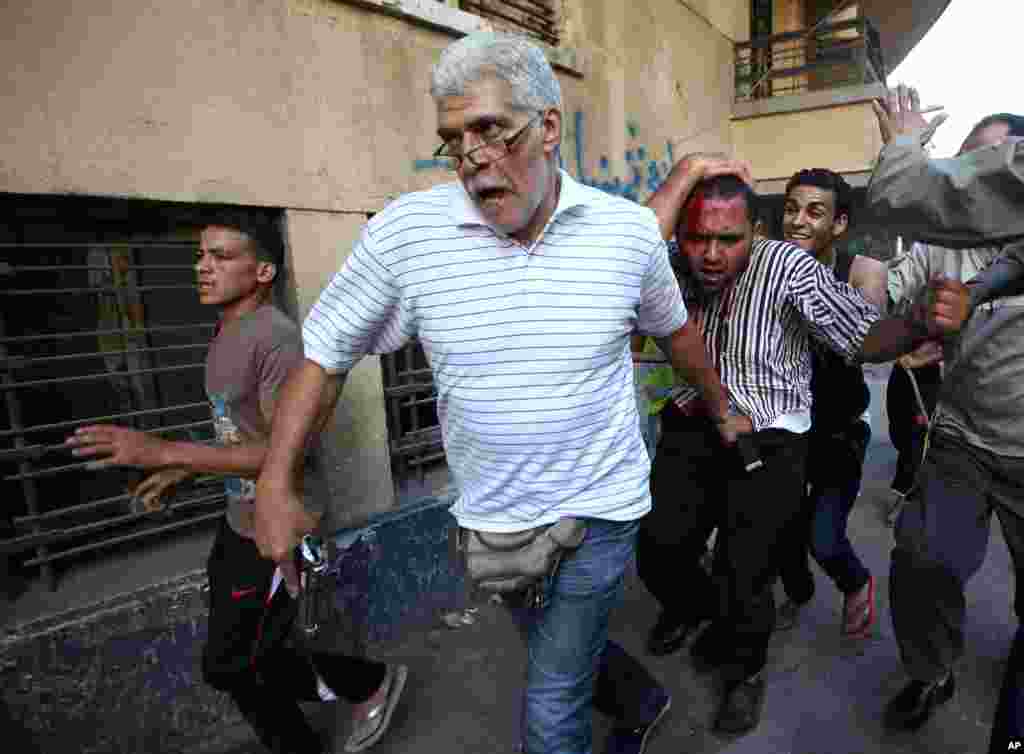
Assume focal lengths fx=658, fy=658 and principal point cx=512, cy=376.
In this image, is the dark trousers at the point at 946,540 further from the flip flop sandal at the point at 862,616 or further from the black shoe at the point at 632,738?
the black shoe at the point at 632,738

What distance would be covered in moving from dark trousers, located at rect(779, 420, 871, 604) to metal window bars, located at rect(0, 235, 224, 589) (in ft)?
8.23

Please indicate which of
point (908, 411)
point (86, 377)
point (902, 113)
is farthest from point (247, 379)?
point (908, 411)

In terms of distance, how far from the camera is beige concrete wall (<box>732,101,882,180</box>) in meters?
7.53

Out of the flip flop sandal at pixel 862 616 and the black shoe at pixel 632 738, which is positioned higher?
the black shoe at pixel 632 738

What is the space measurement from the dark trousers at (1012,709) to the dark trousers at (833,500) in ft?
3.12

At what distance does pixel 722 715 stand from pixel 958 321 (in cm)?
158

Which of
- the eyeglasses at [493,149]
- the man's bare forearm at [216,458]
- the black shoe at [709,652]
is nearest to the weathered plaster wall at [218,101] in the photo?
the man's bare forearm at [216,458]

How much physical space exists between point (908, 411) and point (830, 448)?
5.79ft

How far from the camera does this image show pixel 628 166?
532 centimetres

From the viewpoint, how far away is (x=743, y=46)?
768 centimetres

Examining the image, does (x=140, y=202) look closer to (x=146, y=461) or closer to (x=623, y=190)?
(x=146, y=461)

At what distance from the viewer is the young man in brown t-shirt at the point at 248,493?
196cm

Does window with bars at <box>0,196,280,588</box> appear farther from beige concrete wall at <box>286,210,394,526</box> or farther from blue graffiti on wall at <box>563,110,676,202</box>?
blue graffiti on wall at <box>563,110,676,202</box>

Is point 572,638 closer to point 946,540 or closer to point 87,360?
point 946,540
